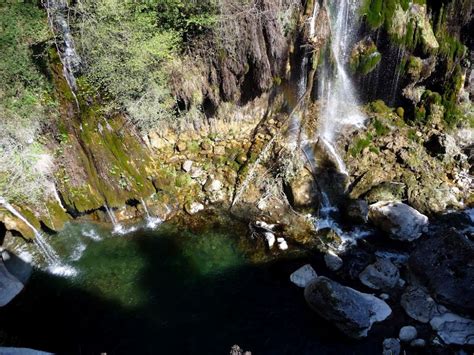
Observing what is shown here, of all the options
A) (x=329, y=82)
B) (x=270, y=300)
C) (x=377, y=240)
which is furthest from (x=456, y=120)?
(x=270, y=300)

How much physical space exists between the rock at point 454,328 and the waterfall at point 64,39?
1079 centimetres

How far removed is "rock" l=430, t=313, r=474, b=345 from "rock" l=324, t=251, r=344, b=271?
2.44 meters

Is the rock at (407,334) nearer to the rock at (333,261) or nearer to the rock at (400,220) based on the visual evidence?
the rock at (333,261)

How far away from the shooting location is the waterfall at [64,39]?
9.93 meters

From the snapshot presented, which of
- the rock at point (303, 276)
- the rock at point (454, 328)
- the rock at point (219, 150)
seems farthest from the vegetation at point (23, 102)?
the rock at point (454, 328)

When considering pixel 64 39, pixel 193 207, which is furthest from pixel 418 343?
pixel 64 39

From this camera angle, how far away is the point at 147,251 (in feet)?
34.8

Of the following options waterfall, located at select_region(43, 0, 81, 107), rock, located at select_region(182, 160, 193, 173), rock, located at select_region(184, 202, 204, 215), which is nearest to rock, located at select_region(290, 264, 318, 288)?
rock, located at select_region(184, 202, 204, 215)

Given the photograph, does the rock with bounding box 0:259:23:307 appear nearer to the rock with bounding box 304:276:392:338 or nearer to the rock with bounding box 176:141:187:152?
the rock with bounding box 176:141:187:152

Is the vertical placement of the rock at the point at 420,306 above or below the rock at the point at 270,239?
below

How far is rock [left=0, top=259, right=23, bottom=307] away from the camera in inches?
369

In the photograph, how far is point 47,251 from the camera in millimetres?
10516

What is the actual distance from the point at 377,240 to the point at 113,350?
7.61m

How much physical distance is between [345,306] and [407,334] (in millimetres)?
1476
